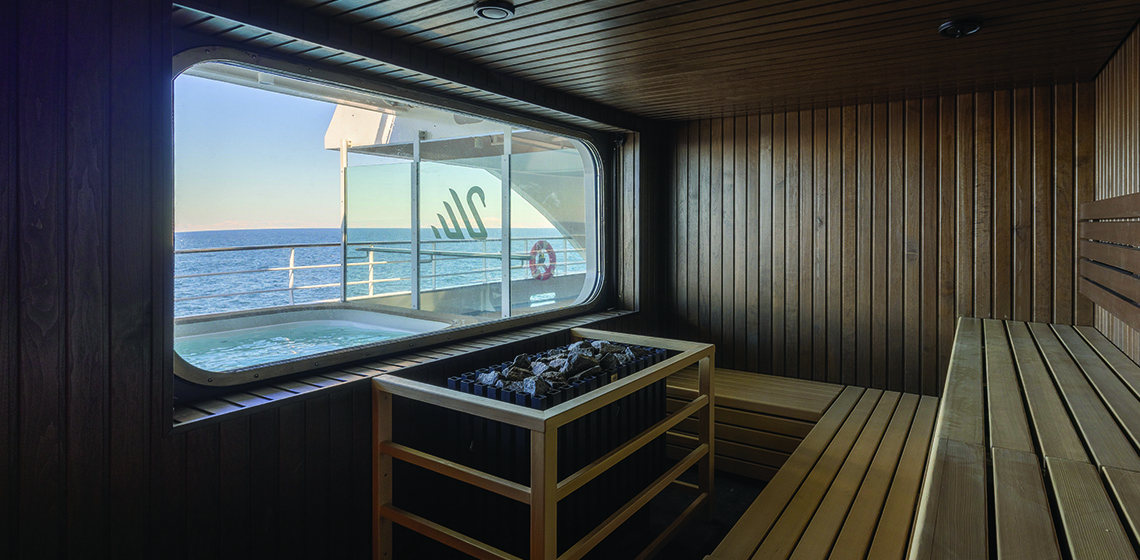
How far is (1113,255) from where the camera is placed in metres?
2.38

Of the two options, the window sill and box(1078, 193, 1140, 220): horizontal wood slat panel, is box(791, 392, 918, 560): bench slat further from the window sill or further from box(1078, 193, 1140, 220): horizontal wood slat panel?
the window sill

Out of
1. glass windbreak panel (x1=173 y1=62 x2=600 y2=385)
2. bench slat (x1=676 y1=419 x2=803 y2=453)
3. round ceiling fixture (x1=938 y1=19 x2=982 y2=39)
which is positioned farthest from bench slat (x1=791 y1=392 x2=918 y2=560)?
glass windbreak panel (x1=173 y1=62 x2=600 y2=385)

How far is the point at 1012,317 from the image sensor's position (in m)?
3.51

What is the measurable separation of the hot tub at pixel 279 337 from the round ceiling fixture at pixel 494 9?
4.67 ft

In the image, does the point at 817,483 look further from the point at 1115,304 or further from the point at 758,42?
the point at 758,42

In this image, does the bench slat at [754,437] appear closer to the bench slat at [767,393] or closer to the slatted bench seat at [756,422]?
the slatted bench seat at [756,422]

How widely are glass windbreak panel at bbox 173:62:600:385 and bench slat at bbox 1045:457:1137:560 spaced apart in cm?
327

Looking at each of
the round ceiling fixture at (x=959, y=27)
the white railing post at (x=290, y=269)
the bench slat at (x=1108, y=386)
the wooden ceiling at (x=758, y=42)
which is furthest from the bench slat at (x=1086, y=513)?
the white railing post at (x=290, y=269)

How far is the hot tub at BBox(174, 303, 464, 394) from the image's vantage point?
7.06ft

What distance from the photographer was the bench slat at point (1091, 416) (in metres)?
1.37

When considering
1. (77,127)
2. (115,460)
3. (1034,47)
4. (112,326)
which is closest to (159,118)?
(77,127)

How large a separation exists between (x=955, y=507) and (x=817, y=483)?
1454 millimetres

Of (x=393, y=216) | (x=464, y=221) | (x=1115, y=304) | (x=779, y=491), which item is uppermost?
(x=393, y=216)

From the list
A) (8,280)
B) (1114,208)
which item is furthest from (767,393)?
(8,280)
